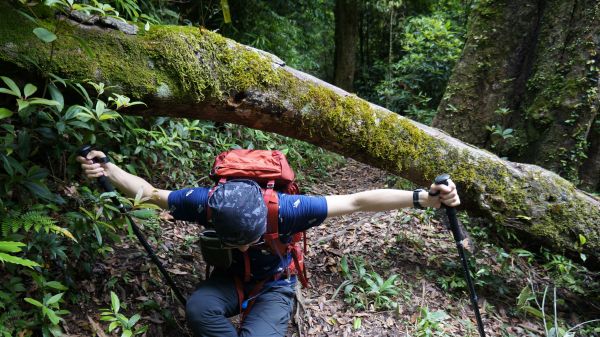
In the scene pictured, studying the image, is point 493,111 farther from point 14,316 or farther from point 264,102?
point 14,316

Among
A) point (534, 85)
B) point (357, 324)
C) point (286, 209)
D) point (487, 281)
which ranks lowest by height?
point (357, 324)

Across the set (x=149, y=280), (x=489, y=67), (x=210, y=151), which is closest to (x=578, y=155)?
(x=489, y=67)

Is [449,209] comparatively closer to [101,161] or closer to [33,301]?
[101,161]

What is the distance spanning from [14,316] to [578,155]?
640 centimetres

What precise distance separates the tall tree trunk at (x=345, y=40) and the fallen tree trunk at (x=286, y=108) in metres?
7.54

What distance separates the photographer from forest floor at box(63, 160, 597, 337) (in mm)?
3414

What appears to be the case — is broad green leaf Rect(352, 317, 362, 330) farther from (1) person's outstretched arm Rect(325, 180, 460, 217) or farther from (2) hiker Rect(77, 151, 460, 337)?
(1) person's outstretched arm Rect(325, 180, 460, 217)

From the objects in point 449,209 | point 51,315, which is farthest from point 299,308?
point 51,315

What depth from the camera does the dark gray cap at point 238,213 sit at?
274 centimetres

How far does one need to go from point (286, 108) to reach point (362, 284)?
2.07m

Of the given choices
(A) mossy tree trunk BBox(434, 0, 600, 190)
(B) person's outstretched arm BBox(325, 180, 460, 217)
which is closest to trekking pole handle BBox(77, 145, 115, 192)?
(B) person's outstretched arm BBox(325, 180, 460, 217)

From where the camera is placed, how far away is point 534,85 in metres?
5.79

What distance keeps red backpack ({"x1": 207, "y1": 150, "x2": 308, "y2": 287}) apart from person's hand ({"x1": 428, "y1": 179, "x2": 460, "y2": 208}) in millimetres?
1148

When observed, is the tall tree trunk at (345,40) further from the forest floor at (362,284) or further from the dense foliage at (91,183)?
the forest floor at (362,284)
